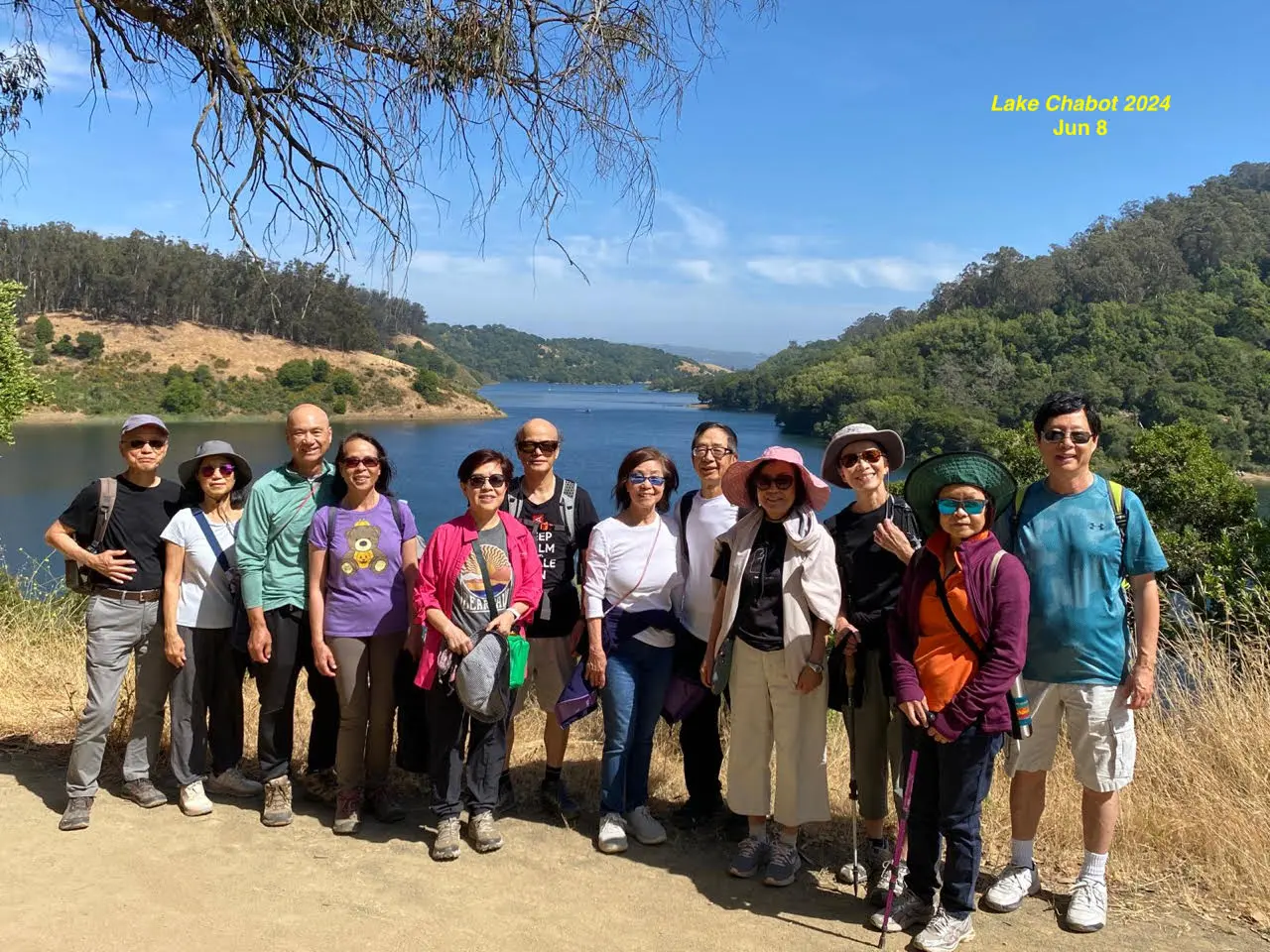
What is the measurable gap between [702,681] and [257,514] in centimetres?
157

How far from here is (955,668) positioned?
234 centimetres

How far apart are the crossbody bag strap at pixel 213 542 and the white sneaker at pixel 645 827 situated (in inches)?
63.8

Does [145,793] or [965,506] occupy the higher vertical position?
[965,506]

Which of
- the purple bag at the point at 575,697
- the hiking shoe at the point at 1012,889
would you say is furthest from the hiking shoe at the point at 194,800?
the hiking shoe at the point at 1012,889

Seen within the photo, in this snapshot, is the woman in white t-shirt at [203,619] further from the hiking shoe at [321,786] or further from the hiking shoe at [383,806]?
the hiking shoe at [383,806]

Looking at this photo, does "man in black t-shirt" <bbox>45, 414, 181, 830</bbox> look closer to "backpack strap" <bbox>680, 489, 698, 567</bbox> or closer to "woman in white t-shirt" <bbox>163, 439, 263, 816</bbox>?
"woman in white t-shirt" <bbox>163, 439, 263, 816</bbox>

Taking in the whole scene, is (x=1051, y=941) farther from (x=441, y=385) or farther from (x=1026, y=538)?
(x=441, y=385)

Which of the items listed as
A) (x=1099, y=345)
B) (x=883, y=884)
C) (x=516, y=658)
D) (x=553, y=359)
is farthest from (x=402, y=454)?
(x=553, y=359)

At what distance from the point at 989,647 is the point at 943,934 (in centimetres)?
77

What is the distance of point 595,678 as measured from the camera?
9.73 feet

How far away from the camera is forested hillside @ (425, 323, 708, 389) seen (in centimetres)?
14925

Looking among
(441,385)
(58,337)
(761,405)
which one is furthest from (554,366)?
(58,337)

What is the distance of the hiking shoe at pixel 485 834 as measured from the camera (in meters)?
2.84

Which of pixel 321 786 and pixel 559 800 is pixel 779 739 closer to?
pixel 559 800
